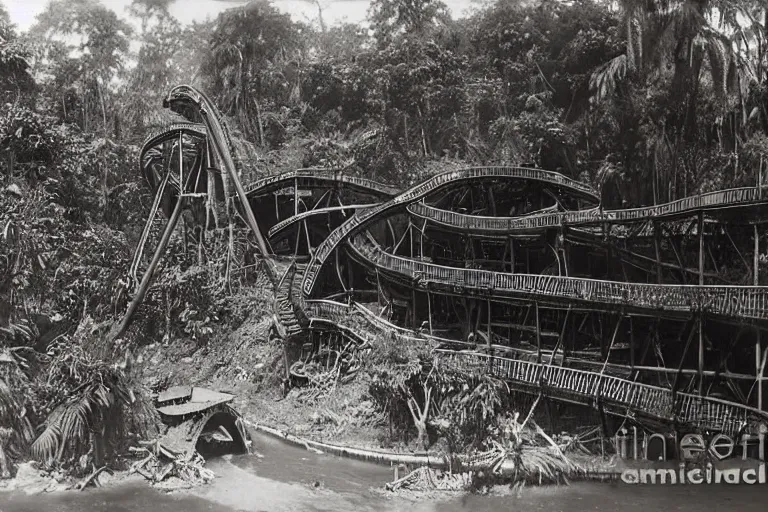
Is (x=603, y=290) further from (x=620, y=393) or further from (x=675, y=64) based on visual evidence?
(x=675, y=64)

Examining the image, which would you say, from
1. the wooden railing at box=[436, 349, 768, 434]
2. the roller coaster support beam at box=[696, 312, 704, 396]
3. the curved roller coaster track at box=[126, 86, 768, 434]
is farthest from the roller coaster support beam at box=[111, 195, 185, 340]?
the roller coaster support beam at box=[696, 312, 704, 396]

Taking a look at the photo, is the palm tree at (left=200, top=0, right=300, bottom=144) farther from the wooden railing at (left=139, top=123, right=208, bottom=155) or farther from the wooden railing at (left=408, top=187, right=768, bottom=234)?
the wooden railing at (left=408, top=187, right=768, bottom=234)

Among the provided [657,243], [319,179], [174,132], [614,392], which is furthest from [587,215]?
[174,132]

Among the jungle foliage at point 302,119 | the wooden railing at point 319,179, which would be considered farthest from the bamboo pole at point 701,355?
the wooden railing at point 319,179

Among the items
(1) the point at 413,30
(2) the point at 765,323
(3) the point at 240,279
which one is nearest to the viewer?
(2) the point at 765,323

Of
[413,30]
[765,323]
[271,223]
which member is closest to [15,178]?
[271,223]

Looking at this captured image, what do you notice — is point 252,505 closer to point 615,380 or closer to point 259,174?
point 615,380

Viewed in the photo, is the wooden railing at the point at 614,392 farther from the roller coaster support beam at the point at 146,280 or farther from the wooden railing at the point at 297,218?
the wooden railing at the point at 297,218
